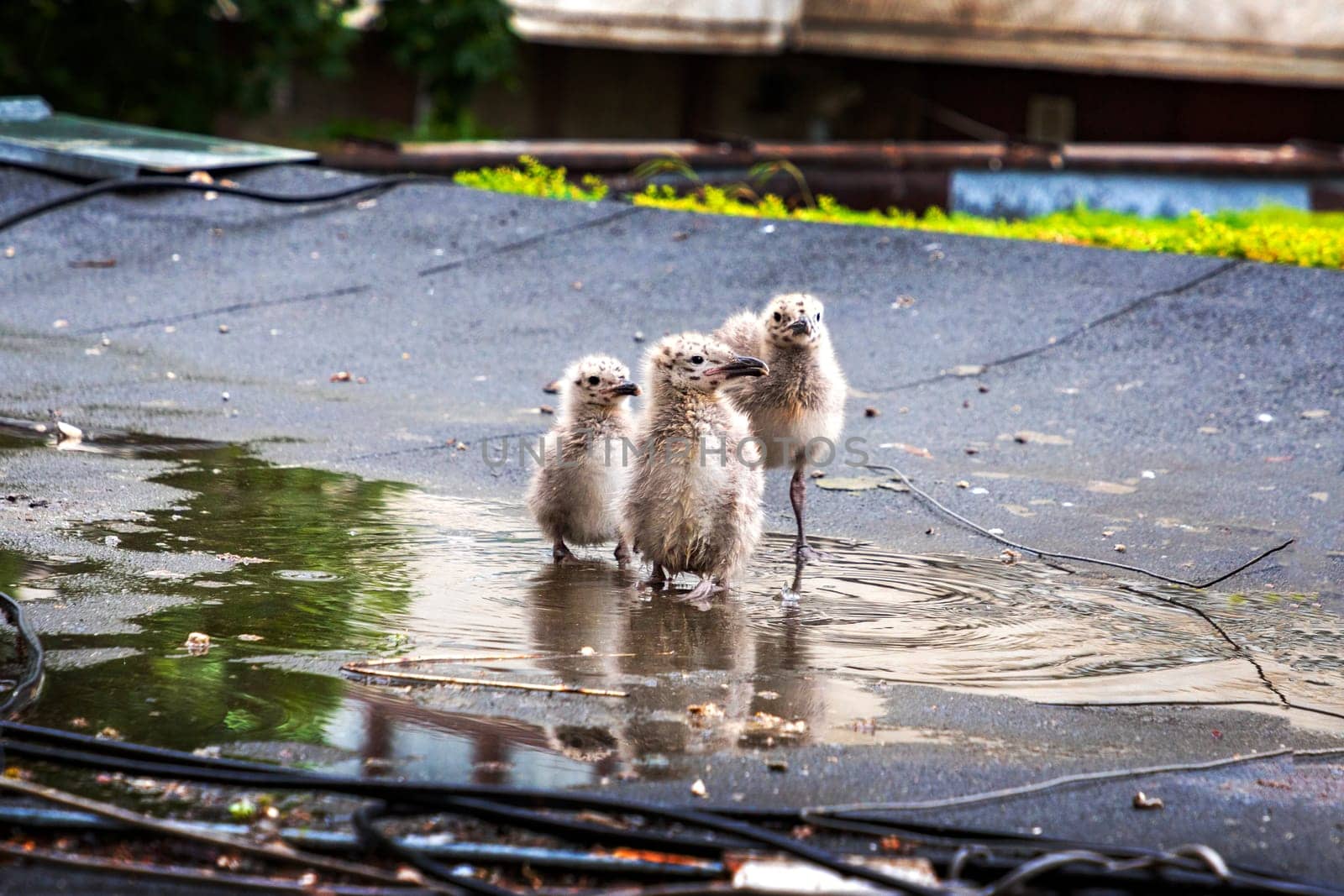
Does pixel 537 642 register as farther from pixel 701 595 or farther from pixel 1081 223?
pixel 1081 223

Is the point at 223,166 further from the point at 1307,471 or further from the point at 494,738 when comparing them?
the point at 494,738

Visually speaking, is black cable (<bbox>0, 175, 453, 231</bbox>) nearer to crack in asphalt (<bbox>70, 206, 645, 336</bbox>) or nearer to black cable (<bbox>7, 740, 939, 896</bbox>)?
crack in asphalt (<bbox>70, 206, 645, 336</bbox>)

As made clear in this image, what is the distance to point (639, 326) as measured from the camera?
27.9 feet

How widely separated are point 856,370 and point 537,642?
388cm

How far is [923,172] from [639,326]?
618 cm

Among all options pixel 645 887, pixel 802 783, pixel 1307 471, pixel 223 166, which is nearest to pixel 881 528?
pixel 1307 471

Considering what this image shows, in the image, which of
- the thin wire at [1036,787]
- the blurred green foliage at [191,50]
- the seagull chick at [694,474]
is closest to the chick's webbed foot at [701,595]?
the seagull chick at [694,474]

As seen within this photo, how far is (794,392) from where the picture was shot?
231 inches

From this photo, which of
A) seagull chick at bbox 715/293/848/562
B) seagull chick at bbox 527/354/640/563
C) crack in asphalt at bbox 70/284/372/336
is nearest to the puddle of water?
seagull chick at bbox 527/354/640/563

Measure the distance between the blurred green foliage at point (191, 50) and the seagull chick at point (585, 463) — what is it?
10.2m

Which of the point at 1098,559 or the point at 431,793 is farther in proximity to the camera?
the point at 1098,559

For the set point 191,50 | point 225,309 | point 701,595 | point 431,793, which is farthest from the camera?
point 191,50

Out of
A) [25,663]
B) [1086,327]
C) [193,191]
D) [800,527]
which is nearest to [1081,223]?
[1086,327]

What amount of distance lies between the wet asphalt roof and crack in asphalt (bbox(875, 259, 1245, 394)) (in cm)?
3
